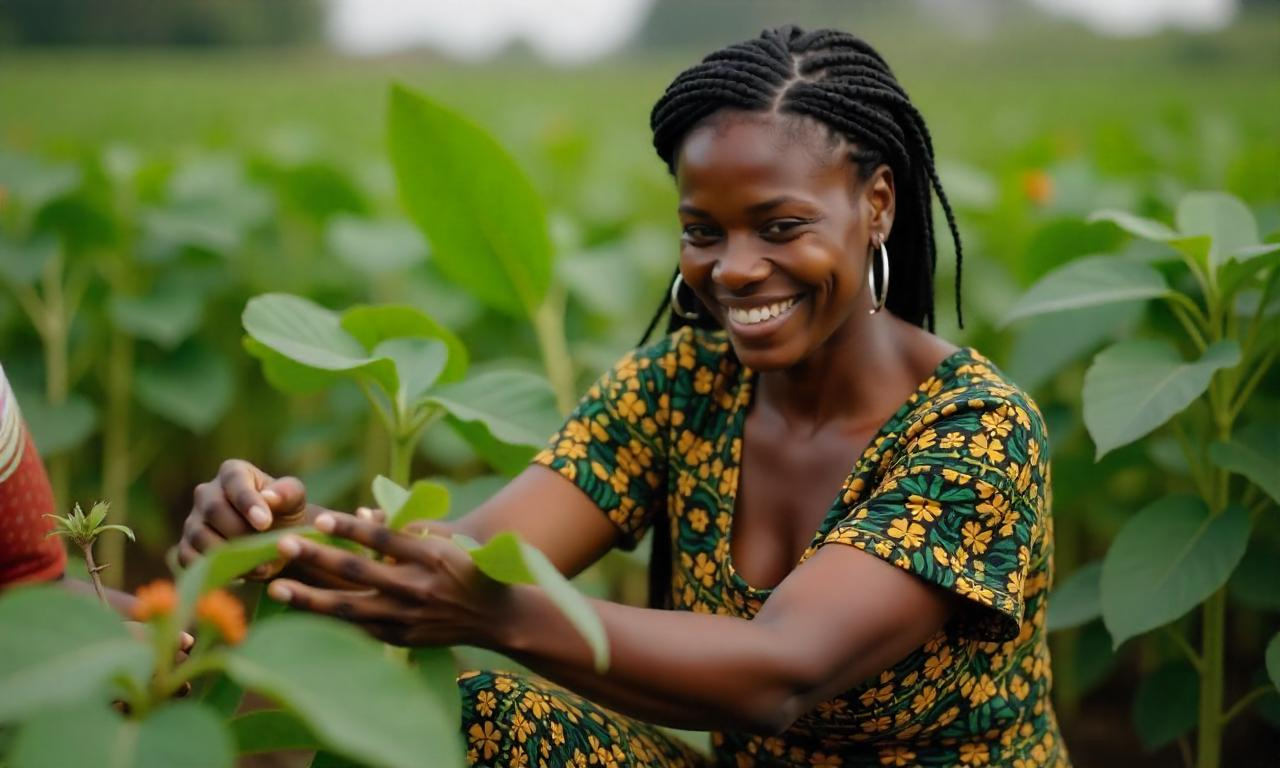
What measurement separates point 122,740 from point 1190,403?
1.66 metres

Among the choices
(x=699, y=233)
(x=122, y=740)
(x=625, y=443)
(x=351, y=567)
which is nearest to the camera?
(x=122, y=740)

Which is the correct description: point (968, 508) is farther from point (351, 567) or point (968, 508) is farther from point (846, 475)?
point (351, 567)

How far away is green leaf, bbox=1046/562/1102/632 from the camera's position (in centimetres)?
226

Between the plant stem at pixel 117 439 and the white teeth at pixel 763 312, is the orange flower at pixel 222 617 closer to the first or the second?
the white teeth at pixel 763 312

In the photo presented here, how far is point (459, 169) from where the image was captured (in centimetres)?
228

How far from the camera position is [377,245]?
10.4 ft

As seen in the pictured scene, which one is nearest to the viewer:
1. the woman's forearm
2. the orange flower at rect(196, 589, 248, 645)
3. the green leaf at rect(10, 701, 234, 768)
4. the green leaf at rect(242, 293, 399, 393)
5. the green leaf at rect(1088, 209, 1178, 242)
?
the green leaf at rect(10, 701, 234, 768)

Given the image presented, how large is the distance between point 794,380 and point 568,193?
9.14 feet

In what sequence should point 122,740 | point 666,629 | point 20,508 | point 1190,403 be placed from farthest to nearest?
point 1190,403
point 20,508
point 666,629
point 122,740

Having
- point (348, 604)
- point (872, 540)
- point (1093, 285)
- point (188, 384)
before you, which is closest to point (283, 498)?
point (348, 604)

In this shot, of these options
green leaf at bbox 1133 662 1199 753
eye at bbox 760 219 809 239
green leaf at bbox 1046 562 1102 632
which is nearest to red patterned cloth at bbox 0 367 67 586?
eye at bbox 760 219 809 239

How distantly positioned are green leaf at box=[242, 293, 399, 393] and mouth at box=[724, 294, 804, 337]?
1.51ft

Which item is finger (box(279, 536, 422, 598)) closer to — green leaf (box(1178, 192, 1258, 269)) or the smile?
the smile

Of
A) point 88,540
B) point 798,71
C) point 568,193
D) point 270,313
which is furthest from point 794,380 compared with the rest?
point 568,193
